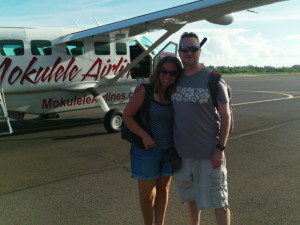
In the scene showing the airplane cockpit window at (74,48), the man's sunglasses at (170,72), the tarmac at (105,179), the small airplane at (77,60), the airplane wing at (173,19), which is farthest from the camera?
the airplane cockpit window at (74,48)

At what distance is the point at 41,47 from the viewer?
298 inches

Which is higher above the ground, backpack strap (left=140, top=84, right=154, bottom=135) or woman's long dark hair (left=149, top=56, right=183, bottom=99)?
woman's long dark hair (left=149, top=56, right=183, bottom=99)

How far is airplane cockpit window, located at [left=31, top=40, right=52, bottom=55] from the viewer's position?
7.44 m

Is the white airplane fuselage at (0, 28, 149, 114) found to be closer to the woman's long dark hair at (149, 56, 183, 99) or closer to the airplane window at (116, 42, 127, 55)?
the airplane window at (116, 42, 127, 55)

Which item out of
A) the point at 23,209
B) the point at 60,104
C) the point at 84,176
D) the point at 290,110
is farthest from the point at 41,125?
the point at 290,110

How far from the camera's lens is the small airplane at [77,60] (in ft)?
22.8

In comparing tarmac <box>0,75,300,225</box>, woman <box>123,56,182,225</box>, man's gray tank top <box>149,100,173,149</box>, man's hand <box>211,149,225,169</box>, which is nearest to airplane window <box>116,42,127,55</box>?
tarmac <box>0,75,300,225</box>

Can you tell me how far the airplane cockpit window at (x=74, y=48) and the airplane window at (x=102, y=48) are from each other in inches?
17.1

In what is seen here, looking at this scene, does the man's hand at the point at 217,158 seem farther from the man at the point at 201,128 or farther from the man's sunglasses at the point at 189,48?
the man's sunglasses at the point at 189,48

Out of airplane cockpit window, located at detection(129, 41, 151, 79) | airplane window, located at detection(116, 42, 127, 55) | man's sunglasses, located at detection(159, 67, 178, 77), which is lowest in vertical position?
airplane cockpit window, located at detection(129, 41, 151, 79)

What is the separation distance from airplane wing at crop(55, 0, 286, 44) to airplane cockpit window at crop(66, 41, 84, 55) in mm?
225

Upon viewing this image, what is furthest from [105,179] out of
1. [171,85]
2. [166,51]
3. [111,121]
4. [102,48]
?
[166,51]

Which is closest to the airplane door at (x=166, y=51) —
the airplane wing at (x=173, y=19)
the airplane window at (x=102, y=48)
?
the airplane wing at (x=173, y=19)

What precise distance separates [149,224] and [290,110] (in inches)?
386
